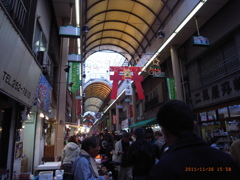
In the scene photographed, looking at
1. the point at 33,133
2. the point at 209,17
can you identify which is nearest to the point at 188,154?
the point at 33,133

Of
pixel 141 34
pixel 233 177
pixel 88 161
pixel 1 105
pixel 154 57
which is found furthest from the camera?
pixel 141 34

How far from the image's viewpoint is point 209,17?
10.6 m

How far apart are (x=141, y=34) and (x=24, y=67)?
14917 mm

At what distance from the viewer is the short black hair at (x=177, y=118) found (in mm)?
1287

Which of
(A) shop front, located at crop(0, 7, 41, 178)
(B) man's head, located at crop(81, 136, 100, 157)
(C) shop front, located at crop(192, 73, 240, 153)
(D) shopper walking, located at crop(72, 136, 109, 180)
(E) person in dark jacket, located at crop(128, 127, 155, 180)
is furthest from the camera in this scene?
(C) shop front, located at crop(192, 73, 240, 153)

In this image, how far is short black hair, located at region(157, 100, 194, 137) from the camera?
50.7 inches

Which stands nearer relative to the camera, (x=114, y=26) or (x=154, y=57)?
(x=154, y=57)

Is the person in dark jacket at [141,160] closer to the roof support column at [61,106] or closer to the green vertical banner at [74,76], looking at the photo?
the roof support column at [61,106]

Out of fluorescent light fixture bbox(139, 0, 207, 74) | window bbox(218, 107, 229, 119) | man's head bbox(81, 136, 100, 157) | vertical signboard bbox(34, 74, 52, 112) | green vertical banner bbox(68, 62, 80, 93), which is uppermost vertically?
fluorescent light fixture bbox(139, 0, 207, 74)

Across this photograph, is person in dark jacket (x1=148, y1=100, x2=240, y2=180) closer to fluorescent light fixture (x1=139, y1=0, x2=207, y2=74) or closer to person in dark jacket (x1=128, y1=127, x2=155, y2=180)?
person in dark jacket (x1=128, y1=127, x2=155, y2=180)

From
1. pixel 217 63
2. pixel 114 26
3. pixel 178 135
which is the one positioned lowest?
pixel 178 135

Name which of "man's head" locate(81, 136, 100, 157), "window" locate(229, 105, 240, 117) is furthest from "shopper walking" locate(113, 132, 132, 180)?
"window" locate(229, 105, 240, 117)

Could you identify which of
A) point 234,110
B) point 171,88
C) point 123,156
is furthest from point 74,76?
point 234,110

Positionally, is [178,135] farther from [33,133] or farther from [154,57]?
[154,57]
